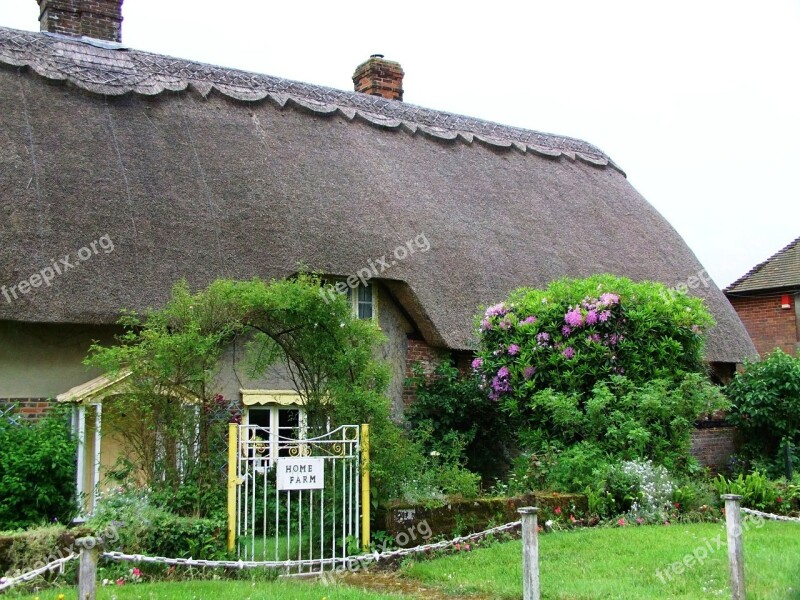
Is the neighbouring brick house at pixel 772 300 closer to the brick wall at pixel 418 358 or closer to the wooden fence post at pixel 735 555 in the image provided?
the brick wall at pixel 418 358

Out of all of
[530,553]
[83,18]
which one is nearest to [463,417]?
[530,553]

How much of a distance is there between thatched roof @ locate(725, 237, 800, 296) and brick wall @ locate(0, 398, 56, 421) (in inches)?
Answer: 680

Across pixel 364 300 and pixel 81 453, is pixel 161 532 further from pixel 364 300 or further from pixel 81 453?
pixel 364 300

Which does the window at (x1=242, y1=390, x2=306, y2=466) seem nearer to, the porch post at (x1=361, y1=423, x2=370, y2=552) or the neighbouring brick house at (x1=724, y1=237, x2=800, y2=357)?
the porch post at (x1=361, y1=423, x2=370, y2=552)

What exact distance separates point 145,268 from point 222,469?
2.90 metres

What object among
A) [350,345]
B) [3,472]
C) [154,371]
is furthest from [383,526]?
[3,472]

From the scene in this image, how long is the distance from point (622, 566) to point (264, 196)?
7.62 metres

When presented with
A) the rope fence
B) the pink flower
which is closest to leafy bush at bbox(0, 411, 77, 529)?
the rope fence

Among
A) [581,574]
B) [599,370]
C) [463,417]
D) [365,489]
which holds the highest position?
[599,370]

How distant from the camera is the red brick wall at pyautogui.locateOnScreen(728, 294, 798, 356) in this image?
20.9 metres

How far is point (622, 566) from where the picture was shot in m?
7.47

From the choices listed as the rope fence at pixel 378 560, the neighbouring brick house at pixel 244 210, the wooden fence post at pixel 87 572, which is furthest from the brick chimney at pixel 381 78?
the wooden fence post at pixel 87 572

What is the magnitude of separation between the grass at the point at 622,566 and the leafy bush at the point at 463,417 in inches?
146

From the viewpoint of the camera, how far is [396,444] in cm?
868
